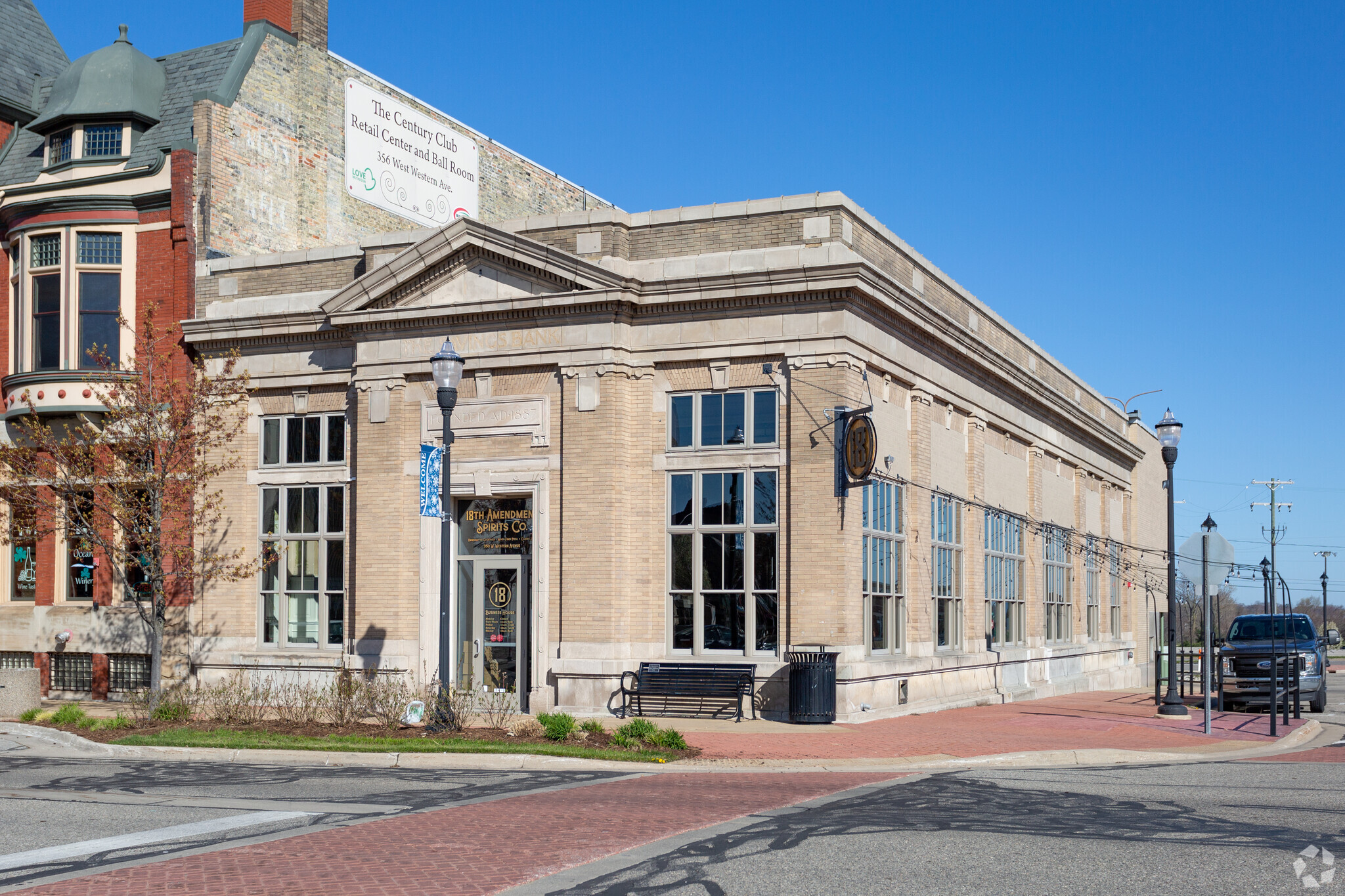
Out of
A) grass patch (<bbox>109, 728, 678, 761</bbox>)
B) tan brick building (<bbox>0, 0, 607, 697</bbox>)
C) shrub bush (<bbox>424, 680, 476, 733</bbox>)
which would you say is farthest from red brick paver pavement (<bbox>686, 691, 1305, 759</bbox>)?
tan brick building (<bbox>0, 0, 607, 697</bbox>)

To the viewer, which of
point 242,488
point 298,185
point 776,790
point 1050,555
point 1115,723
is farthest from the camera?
point 1050,555

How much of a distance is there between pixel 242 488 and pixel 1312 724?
19929 mm

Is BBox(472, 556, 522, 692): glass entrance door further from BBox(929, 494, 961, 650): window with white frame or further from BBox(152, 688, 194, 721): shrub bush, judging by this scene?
BBox(929, 494, 961, 650): window with white frame

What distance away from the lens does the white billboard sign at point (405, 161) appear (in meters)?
32.5

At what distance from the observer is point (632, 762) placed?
1617 centimetres

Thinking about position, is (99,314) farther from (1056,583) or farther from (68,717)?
(1056,583)

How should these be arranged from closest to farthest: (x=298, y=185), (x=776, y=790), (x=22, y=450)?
(x=776, y=790), (x=22, y=450), (x=298, y=185)

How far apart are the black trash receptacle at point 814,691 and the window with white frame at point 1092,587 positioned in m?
19.1

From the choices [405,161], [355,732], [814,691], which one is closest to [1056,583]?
[814,691]

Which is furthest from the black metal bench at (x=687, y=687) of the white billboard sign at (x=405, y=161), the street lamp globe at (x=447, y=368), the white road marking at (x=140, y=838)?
the white billboard sign at (x=405, y=161)

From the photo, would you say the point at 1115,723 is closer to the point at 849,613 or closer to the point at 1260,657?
the point at 849,613

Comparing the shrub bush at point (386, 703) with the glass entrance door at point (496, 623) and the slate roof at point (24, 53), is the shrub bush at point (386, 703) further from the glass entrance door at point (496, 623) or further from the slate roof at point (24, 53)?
the slate roof at point (24, 53)

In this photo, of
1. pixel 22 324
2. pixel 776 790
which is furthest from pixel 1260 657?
pixel 22 324

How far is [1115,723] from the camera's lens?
21.6 metres
